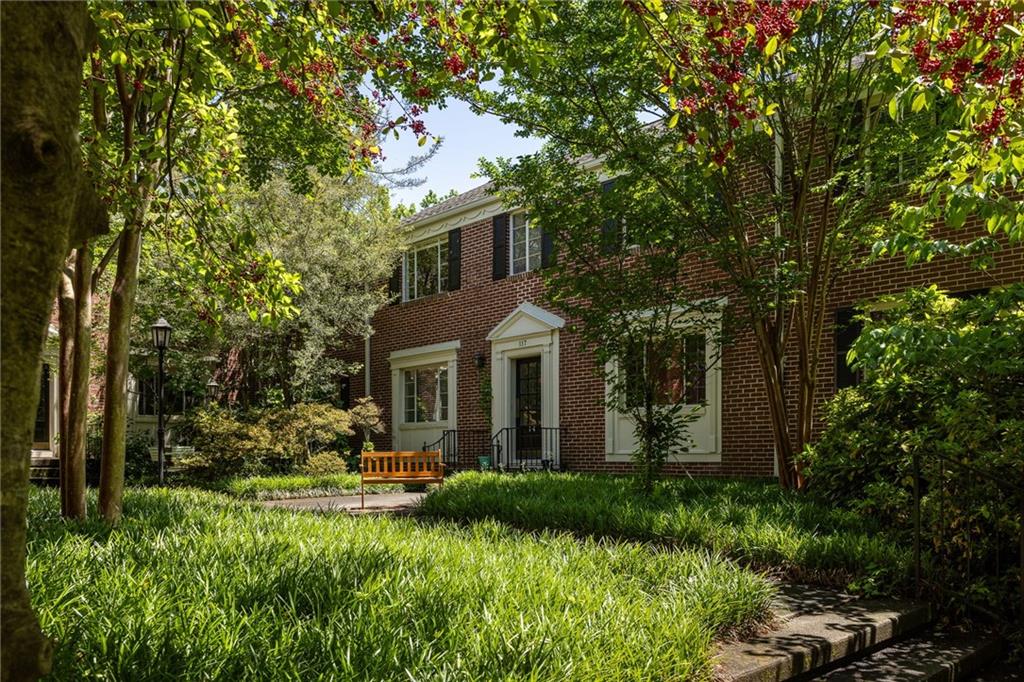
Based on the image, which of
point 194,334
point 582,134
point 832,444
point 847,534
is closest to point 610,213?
point 582,134

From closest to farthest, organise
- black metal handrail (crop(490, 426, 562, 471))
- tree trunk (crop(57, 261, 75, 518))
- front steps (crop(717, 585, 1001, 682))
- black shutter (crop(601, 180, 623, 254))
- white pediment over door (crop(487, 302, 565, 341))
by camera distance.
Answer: front steps (crop(717, 585, 1001, 682)), tree trunk (crop(57, 261, 75, 518)), black shutter (crop(601, 180, 623, 254)), black metal handrail (crop(490, 426, 562, 471)), white pediment over door (crop(487, 302, 565, 341))

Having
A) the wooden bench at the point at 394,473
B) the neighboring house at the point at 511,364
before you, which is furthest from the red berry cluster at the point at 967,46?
the wooden bench at the point at 394,473

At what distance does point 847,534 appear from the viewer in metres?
5.94

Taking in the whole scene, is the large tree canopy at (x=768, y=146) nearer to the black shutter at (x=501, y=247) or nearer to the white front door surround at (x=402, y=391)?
the black shutter at (x=501, y=247)

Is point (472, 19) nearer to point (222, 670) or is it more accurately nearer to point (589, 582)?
point (589, 582)

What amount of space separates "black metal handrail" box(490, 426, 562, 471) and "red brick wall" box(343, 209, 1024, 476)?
0.78 ft

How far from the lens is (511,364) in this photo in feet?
55.0

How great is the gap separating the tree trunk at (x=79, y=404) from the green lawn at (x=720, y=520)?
3.81 metres

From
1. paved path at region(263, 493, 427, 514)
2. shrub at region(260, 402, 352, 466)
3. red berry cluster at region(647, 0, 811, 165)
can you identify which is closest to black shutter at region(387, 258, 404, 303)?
shrub at region(260, 402, 352, 466)

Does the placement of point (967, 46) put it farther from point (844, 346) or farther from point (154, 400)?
point (154, 400)

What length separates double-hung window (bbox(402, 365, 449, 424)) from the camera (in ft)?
61.2

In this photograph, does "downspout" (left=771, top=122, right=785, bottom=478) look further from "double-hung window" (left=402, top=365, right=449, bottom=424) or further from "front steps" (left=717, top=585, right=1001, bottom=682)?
"double-hung window" (left=402, top=365, right=449, bottom=424)

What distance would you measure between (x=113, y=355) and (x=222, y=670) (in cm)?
487

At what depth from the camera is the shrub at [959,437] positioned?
4824 millimetres
